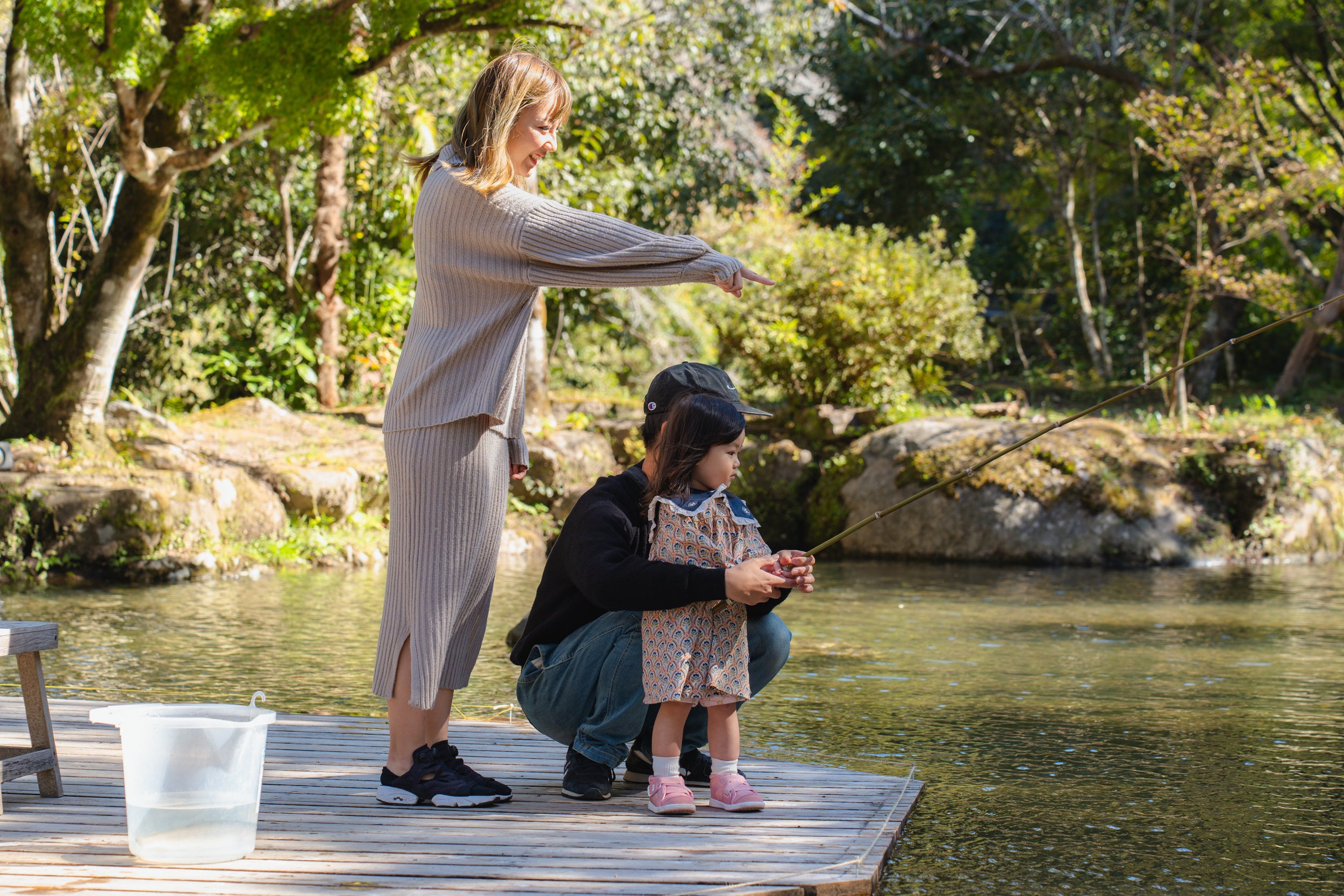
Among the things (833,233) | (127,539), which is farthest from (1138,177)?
(127,539)

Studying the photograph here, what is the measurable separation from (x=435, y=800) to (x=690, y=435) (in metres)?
0.96

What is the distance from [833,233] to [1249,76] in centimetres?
445

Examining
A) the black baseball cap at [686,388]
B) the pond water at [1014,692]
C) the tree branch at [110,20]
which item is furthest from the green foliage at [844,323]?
the black baseball cap at [686,388]

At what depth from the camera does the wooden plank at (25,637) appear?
2.65 m

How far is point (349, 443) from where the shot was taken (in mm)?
11023

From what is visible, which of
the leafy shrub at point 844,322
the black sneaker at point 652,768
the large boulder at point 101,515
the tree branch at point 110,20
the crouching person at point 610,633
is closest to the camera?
the crouching person at point 610,633

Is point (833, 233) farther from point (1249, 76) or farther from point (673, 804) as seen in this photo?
point (673, 804)

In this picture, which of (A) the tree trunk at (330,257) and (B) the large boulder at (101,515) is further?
(A) the tree trunk at (330,257)

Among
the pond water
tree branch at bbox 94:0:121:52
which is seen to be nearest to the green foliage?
the pond water

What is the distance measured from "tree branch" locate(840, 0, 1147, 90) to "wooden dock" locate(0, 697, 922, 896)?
495 inches

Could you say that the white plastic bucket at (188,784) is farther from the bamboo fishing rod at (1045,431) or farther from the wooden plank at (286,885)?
the bamboo fishing rod at (1045,431)

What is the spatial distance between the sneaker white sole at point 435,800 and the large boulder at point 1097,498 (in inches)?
307

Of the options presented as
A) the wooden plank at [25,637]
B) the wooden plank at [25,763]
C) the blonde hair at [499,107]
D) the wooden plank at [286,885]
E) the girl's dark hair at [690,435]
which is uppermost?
the blonde hair at [499,107]

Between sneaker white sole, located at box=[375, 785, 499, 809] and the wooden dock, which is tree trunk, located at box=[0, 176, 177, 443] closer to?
the wooden dock
